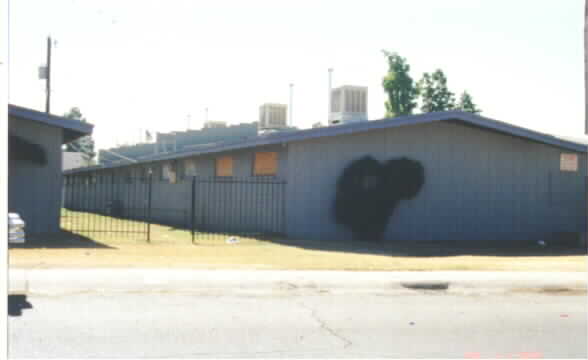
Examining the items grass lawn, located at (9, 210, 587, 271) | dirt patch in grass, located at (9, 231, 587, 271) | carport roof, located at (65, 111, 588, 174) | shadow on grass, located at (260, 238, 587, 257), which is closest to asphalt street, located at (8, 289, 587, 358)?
dirt patch in grass, located at (9, 231, 587, 271)

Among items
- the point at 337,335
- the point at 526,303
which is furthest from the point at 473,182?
the point at 337,335

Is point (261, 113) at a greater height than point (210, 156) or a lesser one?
greater

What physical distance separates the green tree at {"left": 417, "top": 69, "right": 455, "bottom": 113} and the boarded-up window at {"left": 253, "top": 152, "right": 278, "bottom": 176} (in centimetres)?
2913

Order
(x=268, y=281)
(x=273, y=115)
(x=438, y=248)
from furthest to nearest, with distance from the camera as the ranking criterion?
(x=273, y=115) → (x=438, y=248) → (x=268, y=281)

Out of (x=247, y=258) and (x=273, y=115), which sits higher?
(x=273, y=115)

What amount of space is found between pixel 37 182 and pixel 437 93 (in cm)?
3596

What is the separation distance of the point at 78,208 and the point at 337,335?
36.8 m

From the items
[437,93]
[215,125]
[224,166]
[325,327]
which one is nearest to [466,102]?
[437,93]

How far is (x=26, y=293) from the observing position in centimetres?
902

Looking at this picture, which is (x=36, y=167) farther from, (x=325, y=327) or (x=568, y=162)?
(x=568, y=162)

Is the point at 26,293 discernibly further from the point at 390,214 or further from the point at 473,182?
the point at 473,182

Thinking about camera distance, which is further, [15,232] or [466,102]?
[466,102]

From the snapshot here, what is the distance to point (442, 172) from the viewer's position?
20.4 meters

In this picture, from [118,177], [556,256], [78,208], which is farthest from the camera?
[78,208]
